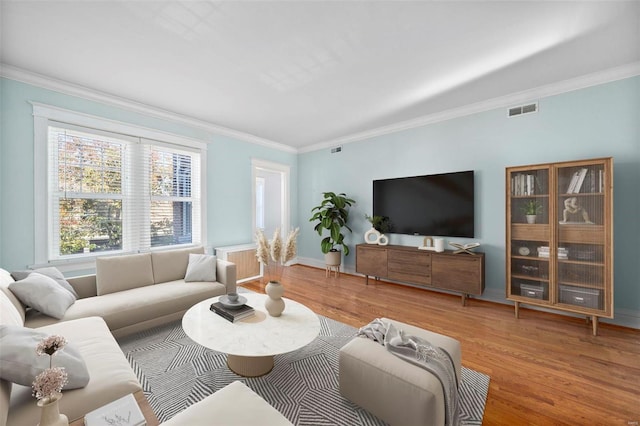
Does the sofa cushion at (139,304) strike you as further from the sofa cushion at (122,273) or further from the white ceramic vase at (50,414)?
the white ceramic vase at (50,414)

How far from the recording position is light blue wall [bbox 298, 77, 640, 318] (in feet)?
8.77

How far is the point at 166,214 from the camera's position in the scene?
3.87 m

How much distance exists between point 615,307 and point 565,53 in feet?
9.02

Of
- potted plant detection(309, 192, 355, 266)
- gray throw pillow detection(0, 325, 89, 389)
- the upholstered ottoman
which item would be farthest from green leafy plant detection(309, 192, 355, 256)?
gray throw pillow detection(0, 325, 89, 389)

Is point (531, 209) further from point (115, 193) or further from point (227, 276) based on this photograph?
point (115, 193)

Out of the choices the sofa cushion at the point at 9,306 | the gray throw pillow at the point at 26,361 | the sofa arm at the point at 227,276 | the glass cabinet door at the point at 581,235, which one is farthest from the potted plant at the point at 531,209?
the sofa cushion at the point at 9,306

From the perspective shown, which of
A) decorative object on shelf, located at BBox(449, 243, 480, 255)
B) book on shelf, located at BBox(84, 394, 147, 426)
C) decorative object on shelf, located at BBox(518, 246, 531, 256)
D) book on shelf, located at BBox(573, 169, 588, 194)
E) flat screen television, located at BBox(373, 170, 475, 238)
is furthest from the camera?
flat screen television, located at BBox(373, 170, 475, 238)

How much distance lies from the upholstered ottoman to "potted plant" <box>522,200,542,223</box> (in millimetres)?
2152

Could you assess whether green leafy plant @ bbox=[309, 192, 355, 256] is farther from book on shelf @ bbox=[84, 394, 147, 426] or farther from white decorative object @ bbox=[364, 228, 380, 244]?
book on shelf @ bbox=[84, 394, 147, 426]

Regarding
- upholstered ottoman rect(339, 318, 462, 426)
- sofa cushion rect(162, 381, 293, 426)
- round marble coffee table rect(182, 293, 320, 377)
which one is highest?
sofa cushion rect(162, 381, 293, 426)

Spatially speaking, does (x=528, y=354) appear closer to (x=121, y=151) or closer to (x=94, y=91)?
(x=121, y=151)

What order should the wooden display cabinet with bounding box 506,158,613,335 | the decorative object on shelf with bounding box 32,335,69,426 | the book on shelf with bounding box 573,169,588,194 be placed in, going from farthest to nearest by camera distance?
the book on shelf with bounding box 573,169,588,194, the wooden display cabinet with bounding box 506,158,613,335, the decorative object on shelf with bounding box 32,335,69,426

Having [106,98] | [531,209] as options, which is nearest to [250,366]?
[531,209]

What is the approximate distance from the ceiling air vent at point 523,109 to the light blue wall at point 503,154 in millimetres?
62
